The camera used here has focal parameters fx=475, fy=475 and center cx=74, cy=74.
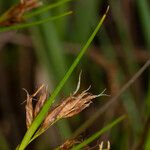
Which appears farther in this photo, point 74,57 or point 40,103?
point 74,57

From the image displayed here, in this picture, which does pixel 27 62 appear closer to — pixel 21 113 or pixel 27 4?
pixel 21 113

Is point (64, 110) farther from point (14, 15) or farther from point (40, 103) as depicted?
point (14, 15)

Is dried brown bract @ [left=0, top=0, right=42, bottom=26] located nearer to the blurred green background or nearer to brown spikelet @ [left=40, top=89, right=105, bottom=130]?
brown spikelet @ [left=40, top=89, right=105, bottom=130]

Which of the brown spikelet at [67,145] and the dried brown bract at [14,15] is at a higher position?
the dried brown bract at [14,15]

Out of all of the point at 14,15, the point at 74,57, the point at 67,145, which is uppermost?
the point at 14,15

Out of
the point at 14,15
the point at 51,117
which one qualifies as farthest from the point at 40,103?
the point at 14,15

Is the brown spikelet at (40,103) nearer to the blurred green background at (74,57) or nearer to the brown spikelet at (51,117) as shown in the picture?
the brown spikelet at (51,117)

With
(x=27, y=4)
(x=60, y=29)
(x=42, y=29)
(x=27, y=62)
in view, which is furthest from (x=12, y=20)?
(x=27, y=62)

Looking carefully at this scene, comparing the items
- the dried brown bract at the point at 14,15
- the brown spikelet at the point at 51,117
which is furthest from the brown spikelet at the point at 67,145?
the dried brown bract at the point at 14,15
